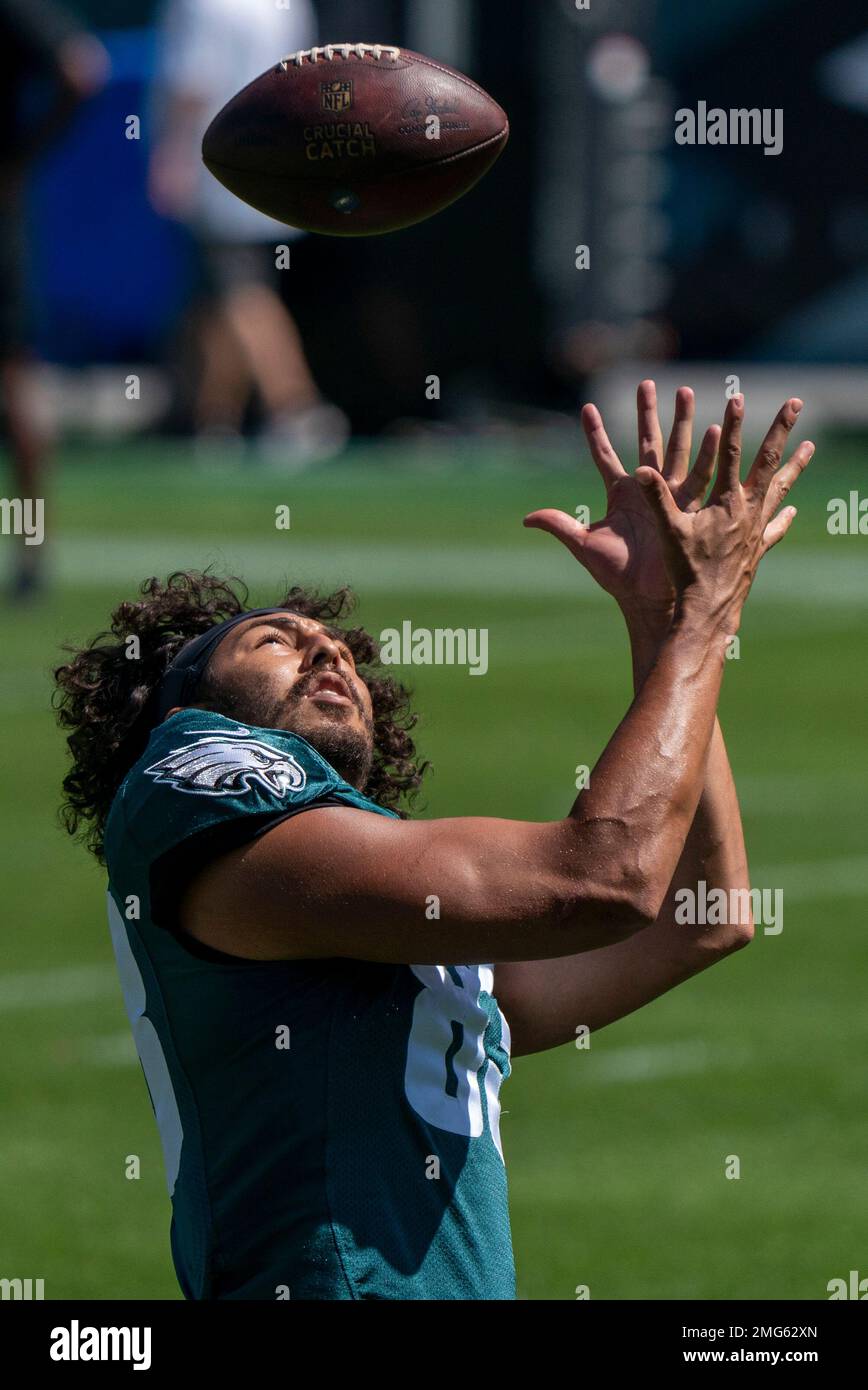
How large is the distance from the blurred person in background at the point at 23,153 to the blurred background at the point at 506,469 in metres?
0.03

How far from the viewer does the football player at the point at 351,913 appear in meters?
3.06

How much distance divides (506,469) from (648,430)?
52.2 ft

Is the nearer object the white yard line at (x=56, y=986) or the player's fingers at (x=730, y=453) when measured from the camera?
the player's fingers at (x=730, y=453)

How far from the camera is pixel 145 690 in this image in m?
3.62

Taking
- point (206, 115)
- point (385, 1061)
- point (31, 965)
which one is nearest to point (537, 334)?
point (206, 115)

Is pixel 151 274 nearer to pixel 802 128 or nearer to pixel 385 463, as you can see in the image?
pixel 385 463

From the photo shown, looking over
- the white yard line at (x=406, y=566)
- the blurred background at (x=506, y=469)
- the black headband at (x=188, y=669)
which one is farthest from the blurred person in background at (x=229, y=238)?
the black headband at (x=188, y=669)

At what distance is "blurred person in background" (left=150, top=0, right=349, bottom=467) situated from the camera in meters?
18.3

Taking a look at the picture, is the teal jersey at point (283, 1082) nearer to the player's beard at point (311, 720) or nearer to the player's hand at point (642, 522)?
the player's beard at point (311, 720)

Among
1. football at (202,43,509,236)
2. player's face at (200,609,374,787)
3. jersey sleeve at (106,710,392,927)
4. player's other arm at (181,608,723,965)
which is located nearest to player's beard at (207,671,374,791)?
player's face at (200,609,374,787)

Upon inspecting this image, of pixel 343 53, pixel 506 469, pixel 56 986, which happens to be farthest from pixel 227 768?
pixel 506 469

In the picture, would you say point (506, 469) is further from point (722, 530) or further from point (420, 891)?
point (420, 891)

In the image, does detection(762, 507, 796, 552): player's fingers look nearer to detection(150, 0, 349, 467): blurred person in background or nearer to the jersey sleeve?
the jersey sleeve
